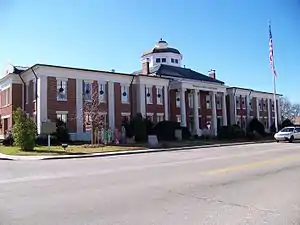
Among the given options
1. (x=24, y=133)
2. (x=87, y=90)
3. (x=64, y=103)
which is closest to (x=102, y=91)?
(x=87, y=90)

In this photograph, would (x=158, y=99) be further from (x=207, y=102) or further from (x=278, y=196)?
(x=278, y=196)

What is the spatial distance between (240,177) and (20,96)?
34.9 metres

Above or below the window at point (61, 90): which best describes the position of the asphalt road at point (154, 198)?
below

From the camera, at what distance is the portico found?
4931 centimetres

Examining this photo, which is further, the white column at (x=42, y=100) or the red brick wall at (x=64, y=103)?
the red brick wall at (x=64, y=103)

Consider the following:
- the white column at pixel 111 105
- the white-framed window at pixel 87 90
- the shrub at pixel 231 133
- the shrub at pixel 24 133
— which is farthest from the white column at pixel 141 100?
the shrub at pixel 24 133

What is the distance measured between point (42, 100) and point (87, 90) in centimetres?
568

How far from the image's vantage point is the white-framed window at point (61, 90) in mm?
39125

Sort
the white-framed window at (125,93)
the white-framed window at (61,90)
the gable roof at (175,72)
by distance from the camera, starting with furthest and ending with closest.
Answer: the gable roof at (175,72) < the white-framed window at (125,93) < the white-framed window at (61,90)

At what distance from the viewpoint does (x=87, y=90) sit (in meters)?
41.6

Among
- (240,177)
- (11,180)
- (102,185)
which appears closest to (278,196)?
(240,177)

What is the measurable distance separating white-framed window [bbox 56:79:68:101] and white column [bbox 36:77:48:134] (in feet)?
5.02

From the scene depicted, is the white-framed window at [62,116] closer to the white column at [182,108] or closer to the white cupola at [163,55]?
the white column at [182,108]

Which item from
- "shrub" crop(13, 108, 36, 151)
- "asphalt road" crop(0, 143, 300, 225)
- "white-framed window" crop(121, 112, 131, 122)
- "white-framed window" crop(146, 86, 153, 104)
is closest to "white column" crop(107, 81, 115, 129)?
"white-framed window" crop(121, 112, 131, 122)
